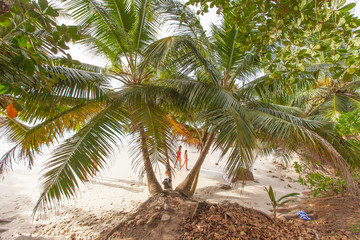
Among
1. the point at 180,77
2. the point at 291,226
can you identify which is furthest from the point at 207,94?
the point at 291,226

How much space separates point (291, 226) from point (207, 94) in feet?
8.55

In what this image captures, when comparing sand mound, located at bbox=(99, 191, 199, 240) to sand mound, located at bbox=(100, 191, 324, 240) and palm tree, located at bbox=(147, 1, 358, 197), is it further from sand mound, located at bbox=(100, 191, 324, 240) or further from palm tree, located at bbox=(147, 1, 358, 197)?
palm tree, located at bbox=(147, 1, 358, 197)

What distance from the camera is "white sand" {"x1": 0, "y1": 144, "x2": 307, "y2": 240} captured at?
12.3 feet

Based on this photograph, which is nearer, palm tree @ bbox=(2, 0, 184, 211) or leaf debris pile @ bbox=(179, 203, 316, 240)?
leaf debris pile @ bbox=(179, 203, 316, 240)

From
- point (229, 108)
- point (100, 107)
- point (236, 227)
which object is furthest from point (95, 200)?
point (229, 108)

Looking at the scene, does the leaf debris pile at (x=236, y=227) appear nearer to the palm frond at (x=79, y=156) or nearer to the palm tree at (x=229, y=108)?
the palm tree at (x=229, y=108)

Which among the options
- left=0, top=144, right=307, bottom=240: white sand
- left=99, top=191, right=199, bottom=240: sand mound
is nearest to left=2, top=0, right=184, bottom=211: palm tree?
left=0, top=144, right=307, bottom=240: white sand

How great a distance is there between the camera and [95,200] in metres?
5.33

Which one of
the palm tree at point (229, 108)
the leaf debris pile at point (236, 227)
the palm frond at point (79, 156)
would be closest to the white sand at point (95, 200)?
the palm frond at point (79, 156)

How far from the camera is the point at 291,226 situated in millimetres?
2953

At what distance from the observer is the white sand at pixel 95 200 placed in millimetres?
3764

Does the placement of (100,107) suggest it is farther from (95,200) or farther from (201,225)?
(201,225)

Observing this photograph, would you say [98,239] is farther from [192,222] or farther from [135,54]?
[135,54]

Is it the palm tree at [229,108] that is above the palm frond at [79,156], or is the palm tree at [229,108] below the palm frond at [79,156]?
above
